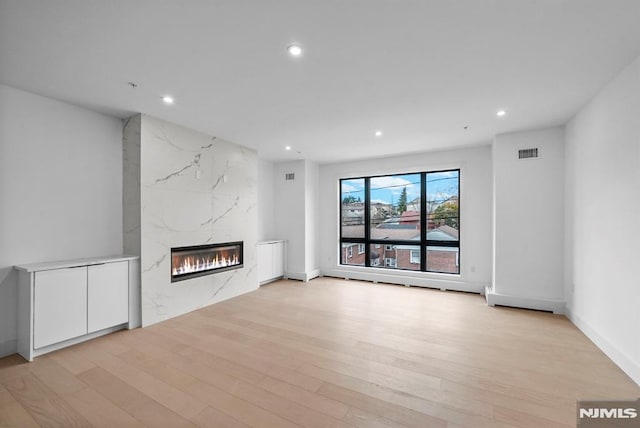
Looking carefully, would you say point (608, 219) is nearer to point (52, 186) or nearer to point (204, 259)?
point (204, 259)

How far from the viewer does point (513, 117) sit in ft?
12.0

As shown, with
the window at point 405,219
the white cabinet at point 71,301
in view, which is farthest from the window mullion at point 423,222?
the white cabinet at point 71,301

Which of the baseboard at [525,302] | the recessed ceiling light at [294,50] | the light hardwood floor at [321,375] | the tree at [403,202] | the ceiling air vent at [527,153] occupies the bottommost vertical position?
the light hardwood floor at [321,375]

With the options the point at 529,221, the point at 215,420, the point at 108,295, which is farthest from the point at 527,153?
the point at 108,295

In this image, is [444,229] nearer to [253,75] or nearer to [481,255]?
[481,255]

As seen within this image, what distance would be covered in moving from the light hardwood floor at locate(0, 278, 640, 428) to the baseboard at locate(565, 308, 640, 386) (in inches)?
2.9

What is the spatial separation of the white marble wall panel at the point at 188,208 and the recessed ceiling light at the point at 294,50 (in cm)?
246

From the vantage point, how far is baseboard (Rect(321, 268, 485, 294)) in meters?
5.20

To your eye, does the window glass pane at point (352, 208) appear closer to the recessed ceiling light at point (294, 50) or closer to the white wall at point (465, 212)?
the white wall at point (465, 212)

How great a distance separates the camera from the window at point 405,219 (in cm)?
553

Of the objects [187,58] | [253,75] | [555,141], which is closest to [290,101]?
[253,75]

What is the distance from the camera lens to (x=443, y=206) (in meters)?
5.60

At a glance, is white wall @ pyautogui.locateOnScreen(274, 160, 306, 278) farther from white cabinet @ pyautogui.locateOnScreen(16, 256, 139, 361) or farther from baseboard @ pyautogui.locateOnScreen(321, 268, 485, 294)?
white cabinet @ pyautogui.locateOnScreen(16, 256, 139, 361)

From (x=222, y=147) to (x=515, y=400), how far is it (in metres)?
4.85
